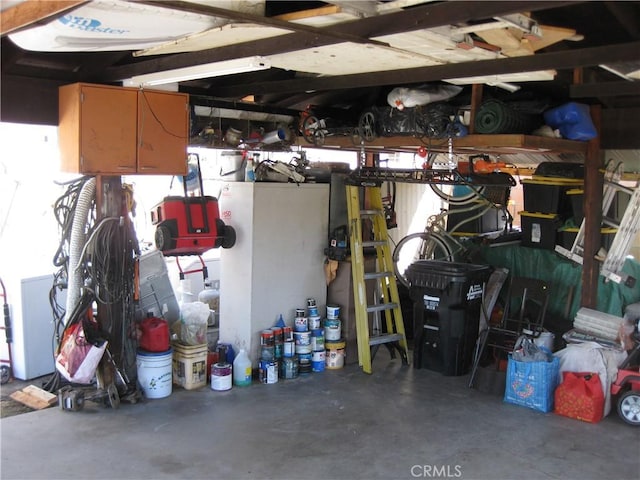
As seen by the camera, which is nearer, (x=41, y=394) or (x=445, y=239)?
(x=41, y=394)

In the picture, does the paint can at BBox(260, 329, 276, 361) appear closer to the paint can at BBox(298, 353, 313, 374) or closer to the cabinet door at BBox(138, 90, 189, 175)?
the paint can at BBox(298, 353, 313, 374)

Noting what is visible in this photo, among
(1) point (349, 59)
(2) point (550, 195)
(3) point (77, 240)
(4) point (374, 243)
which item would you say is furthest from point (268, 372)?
(2) point (550, 195)

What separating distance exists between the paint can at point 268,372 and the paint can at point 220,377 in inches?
13.3

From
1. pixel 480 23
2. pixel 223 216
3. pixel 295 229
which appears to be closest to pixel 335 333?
pixel 295 229

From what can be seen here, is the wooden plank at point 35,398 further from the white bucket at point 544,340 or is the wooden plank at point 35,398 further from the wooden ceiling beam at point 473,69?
the white bucket at point 544,340

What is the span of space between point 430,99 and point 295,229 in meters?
1.77

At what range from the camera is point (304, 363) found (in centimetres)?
593

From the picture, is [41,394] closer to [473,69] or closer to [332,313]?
[332,313]

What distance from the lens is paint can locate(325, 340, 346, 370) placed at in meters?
6.08

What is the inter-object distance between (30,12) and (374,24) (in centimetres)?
149

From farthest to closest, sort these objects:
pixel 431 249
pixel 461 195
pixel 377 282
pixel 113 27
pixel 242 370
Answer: pixel 461 195, pixel 431 249, pixel 377 282, pixel 242 370, pixel 113 27

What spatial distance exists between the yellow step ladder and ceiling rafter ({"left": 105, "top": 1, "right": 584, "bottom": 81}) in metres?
2.57

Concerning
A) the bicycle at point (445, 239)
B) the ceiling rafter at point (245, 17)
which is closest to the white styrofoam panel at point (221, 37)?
the ceiling rafter at point (245, 17)

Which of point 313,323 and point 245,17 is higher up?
point 245,17
